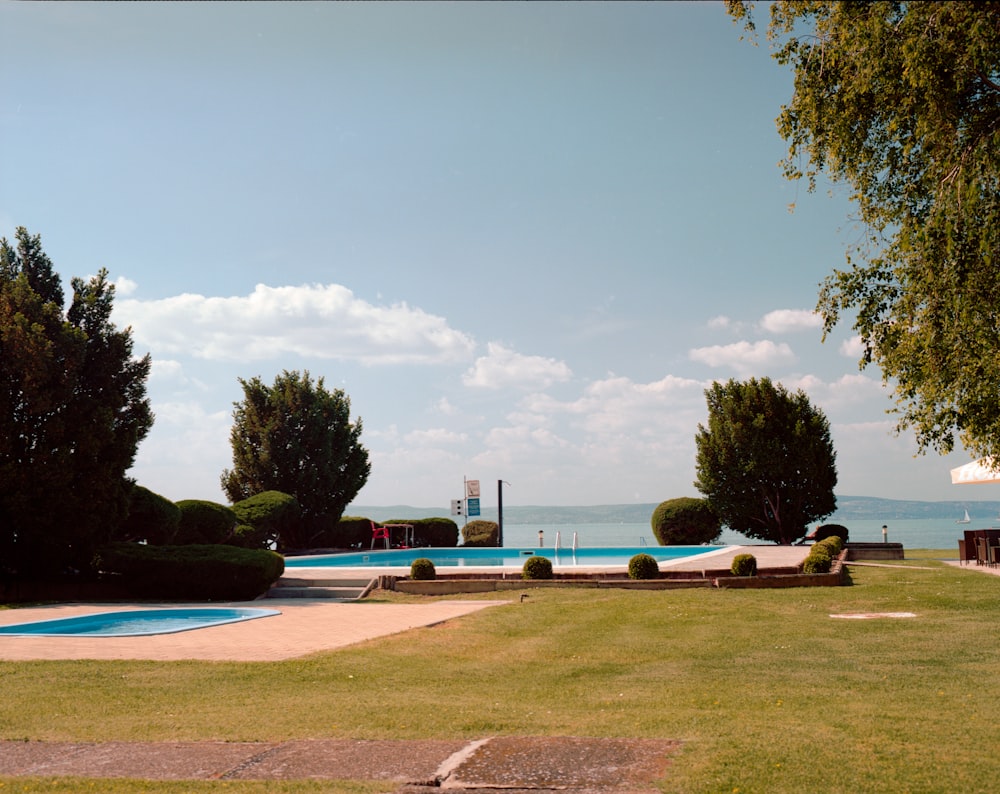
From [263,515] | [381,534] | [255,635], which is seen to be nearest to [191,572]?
[255,635]

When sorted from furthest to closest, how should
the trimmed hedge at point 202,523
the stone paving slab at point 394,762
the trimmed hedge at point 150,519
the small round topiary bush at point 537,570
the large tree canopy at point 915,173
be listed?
the trimmed hedge at point 202,523 < the trimmed hedge at point 150,519 < the small round topiary bush at point 537,570 < the large tree canopy at point 915,173 < the stone paving slab at point 394,762

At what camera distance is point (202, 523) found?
92.7 ft

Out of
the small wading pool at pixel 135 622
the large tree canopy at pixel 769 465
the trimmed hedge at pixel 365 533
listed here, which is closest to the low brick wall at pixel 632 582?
the small wading pool at pixel 135 622

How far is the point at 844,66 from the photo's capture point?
10414 mm

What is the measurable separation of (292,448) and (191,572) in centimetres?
1960

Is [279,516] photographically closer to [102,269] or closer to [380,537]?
[380,537]

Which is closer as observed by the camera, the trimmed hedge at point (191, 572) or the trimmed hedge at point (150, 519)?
the trimmed hedge at point (191, 572)

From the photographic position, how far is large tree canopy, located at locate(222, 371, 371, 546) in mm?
39219

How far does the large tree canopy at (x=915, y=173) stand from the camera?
30.0ft

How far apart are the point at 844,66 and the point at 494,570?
16.6m

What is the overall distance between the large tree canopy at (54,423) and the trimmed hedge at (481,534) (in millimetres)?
20772

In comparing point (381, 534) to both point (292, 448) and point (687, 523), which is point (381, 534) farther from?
point (687, 523)

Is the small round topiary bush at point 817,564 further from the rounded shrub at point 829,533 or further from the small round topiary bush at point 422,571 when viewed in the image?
the rounded shrub at point 829,533

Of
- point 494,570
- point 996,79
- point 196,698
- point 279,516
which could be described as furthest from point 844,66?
point 279,516
